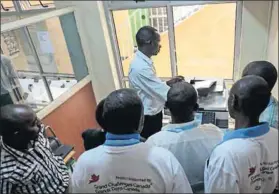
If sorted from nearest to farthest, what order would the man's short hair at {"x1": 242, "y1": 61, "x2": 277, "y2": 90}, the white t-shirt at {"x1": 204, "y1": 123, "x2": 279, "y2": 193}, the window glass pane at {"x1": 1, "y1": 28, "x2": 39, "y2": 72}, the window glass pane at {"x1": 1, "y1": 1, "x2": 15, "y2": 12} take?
the white t-shirt at {"x1": 204, "y1": 123, "x2": 279, "y2": 193} → the man's short hair at {"x1": 242, "y1": 61, "x2": 277, "y2": 90} → the window glass pane at {"x1": 1, "y1": 28, "x2": 39, "y2": 72} → the window glass pane at {"x1": 1, "y1": 1, "x2": 15, "y2": 12}

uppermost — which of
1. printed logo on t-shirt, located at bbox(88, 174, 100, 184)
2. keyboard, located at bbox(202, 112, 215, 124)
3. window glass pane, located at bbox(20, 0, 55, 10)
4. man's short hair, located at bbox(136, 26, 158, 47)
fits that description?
window glass pane, located at bbox(20, 0, 55, 10)

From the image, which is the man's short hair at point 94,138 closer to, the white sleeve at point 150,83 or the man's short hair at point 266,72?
the white sleeve at point 150,83

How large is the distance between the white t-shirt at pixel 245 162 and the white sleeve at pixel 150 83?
1157mm

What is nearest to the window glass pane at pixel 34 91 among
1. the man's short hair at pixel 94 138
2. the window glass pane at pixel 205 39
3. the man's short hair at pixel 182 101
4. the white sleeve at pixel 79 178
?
the man's short hair at pixel 94 138

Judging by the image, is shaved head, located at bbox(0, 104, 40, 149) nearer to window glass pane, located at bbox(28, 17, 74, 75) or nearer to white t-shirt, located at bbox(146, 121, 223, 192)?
white t-shirt, located at bbox(146, 121, 223, 192)

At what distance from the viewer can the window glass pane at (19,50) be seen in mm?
2352

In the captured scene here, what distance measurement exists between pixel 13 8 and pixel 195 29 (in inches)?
101

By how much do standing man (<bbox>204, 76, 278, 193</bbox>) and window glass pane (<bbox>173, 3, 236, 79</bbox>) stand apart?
2139 millimetres

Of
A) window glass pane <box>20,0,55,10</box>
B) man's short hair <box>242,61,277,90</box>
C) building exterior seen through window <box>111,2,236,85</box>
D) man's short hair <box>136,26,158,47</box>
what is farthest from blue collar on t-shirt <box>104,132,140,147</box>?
window glass pane <box>20,0,55,10</box>

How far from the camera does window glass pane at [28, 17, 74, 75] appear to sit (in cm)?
276

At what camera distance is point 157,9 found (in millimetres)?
3219

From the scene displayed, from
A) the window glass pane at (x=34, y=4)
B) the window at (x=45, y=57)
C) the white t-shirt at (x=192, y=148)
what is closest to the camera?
the white t-shirt at (x=192, y=148)

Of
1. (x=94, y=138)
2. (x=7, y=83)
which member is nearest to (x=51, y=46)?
(x=7, y=83)

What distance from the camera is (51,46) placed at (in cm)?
294
